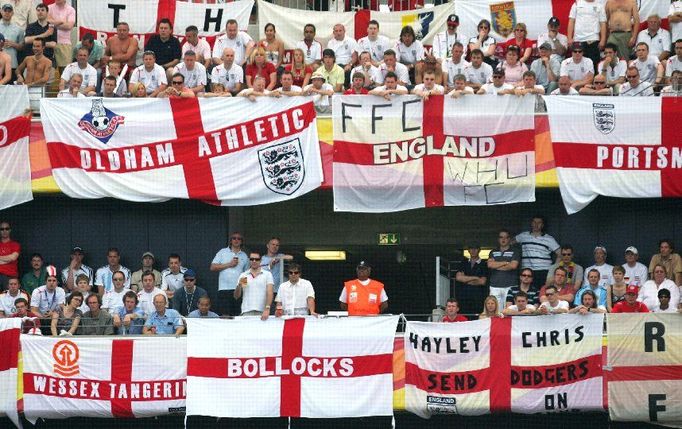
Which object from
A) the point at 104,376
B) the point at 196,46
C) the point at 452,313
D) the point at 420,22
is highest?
the point at 420,22

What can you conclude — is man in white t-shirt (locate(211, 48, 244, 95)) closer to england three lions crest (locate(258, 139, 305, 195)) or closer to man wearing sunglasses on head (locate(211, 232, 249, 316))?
england three lions crest (locate(258, 139, 305, 195))

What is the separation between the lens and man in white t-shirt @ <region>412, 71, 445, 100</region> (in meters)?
25.6

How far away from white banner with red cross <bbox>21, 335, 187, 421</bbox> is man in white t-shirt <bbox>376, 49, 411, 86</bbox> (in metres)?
5.31

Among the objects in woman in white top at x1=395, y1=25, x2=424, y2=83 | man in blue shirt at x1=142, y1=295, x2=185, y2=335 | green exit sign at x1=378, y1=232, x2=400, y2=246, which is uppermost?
woman in white top at x1=395, y1=25, x2=424, y2=83

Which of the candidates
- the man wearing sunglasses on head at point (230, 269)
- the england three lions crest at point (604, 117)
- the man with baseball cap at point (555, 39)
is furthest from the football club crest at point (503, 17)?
the man wearing sunglasses on head at point (230, 269)

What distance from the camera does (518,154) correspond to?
1009 inches

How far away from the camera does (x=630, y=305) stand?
24406mm

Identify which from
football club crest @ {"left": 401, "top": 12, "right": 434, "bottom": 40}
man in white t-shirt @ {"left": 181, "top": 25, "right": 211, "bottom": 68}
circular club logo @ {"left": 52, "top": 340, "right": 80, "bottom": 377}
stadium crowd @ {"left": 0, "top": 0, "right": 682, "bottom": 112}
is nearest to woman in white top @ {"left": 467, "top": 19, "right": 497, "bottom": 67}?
stadium crowd @ {"left": 0, "top": 0, "right": 682, "bottom": 112}

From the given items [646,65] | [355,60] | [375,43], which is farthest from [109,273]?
[646,65]

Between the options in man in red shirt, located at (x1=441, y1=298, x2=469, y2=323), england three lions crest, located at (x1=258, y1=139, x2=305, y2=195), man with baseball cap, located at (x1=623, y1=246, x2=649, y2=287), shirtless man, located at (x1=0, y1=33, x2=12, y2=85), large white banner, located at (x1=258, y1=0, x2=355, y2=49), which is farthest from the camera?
large white banner, located at (x1=258, y1=0, x2=355, y2=49)

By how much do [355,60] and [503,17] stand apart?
268 cm

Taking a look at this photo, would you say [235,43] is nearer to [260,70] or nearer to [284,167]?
[260,70]

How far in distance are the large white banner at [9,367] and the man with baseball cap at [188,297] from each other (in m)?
2.41

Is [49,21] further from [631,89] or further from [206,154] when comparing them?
[631,89]
